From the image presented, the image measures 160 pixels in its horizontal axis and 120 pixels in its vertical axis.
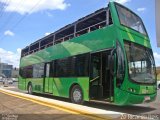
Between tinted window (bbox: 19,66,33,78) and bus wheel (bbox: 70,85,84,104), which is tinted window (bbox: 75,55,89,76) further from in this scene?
tinted window (bbox: 19,66,33,78)

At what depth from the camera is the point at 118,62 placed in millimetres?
10180

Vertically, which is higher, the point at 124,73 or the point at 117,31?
the point at 117,31

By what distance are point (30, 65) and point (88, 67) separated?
9.53 meters

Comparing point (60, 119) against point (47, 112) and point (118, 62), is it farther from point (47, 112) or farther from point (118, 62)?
point (118, 62)

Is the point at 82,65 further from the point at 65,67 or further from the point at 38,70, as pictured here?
the point at 38,70

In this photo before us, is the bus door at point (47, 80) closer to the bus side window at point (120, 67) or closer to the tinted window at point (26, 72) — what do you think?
the tinted window at point (26, 72)

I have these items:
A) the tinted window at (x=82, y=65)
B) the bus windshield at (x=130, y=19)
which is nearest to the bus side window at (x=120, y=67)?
the bus windshield at (x=130, y=19)

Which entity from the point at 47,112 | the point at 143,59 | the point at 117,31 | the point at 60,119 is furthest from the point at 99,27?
the point at 60,119

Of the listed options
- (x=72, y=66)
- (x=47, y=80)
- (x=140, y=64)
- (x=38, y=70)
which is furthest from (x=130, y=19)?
(x=38, y=70)

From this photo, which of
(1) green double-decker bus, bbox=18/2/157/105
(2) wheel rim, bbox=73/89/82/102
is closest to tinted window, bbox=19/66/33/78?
(1) green double-decker bus, bbox=18/2/157/105

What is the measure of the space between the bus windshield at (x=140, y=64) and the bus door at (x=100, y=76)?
4.05ft

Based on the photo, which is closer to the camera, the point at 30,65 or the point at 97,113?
the point at 97,113

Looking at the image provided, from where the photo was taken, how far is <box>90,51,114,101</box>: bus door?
1155 cm

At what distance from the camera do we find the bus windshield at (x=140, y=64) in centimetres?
1027
